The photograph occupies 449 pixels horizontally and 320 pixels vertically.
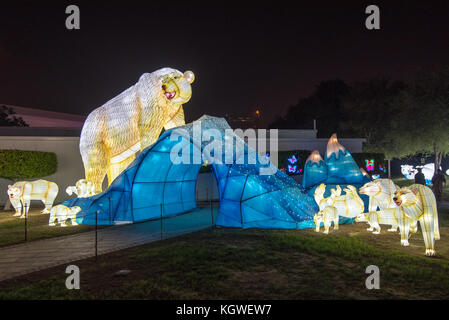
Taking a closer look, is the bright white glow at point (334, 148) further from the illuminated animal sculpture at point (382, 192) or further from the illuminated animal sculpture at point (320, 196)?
the illuminated animal sculpture at point (382, 192)

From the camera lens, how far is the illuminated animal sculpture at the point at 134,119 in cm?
1331

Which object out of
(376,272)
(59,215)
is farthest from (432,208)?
(59,215)

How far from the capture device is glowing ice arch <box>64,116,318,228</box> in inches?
421

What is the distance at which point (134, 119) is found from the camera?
1359 cm

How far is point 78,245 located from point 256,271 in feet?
17.6

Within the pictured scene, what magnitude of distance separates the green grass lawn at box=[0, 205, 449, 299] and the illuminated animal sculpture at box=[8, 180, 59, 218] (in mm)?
8091

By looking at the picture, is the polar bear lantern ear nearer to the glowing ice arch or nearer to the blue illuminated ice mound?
the glowing ice arch

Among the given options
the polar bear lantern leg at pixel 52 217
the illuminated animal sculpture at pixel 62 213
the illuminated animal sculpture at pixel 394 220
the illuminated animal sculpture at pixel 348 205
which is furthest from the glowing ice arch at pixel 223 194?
the illuminated animal sculpture at pixel 394 220

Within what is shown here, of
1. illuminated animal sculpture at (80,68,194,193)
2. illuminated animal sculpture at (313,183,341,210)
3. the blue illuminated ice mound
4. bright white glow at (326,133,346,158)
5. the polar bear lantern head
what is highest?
the polar bear lantern head

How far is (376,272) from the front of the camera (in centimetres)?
607

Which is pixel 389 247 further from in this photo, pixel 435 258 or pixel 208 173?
pixel 208 173

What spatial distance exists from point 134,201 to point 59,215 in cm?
262

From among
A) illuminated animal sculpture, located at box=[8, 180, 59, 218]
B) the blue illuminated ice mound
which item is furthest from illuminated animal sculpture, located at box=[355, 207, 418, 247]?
illuminated animal sculpture, located at box=[8, 180, 59, 218]

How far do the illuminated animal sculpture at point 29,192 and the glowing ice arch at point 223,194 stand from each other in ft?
9.43
